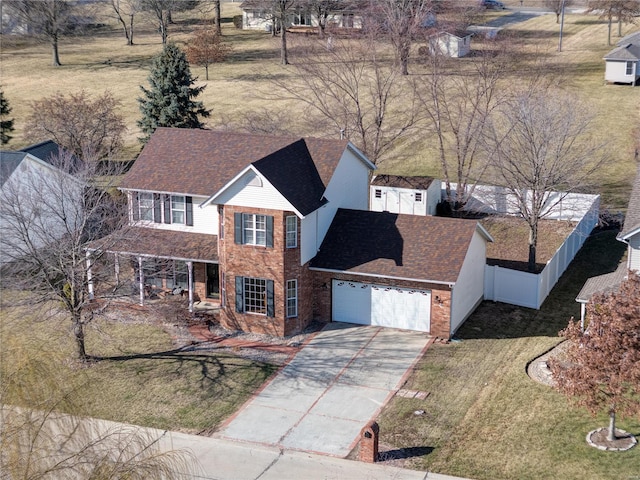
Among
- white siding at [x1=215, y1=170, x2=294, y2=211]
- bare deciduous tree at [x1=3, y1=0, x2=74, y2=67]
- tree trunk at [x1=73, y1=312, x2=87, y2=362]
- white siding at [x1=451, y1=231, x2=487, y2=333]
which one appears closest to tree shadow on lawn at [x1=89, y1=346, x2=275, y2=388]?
tree trunk at [x1=73, y1=312, x2=87, y2=362]

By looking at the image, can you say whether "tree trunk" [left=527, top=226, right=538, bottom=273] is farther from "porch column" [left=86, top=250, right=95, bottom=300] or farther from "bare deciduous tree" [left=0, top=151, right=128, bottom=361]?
"porch column" [left=86, top=250, right=95, bottom=300]

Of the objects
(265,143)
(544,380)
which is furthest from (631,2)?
(544,380)

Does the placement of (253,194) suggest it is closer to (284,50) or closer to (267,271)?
Result: (267,271)

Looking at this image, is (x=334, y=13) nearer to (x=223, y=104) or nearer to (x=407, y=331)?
(x=223, y=104)

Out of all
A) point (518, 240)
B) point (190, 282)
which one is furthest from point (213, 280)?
point (518, 240)

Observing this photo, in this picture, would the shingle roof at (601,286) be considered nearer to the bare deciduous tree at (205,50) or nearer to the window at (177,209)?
the window at (177,209)

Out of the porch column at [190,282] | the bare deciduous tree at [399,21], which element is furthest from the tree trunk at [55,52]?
the porch column at [190,282]
